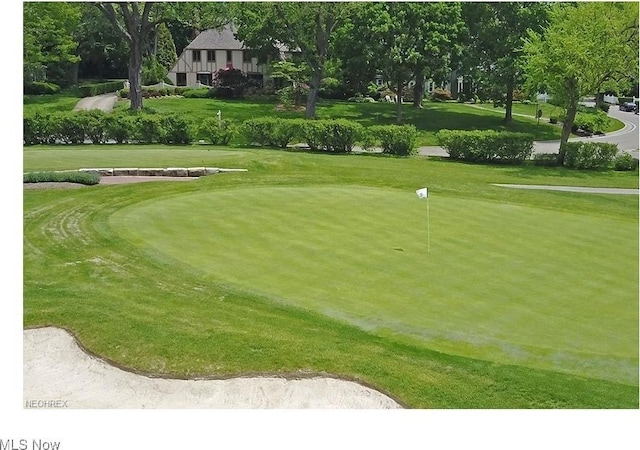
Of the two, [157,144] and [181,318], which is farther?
[157,144]

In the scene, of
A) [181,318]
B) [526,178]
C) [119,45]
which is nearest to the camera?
[181,318]

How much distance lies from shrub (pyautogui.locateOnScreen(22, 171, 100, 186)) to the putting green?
4627 millimetres

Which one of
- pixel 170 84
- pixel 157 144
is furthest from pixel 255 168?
pixel 170 84

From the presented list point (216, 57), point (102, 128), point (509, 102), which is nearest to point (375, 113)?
point (509, 102)

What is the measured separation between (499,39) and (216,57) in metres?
33.8

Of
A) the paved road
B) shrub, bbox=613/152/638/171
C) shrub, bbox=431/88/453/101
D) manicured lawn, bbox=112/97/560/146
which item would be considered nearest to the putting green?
shrub, bbox=613/152/638/171

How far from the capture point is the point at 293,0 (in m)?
46.3

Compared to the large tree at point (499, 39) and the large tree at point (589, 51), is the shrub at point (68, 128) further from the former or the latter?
the large tree at point (499, 39)

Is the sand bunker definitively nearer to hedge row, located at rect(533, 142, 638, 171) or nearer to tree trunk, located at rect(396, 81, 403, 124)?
hedge row, located at rect(533, 142, 638, 171)

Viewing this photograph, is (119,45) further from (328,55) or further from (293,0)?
(293,0)

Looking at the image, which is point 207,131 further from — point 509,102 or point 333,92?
point 333,92

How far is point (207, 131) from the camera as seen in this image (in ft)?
115

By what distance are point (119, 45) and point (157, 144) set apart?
4429cm
